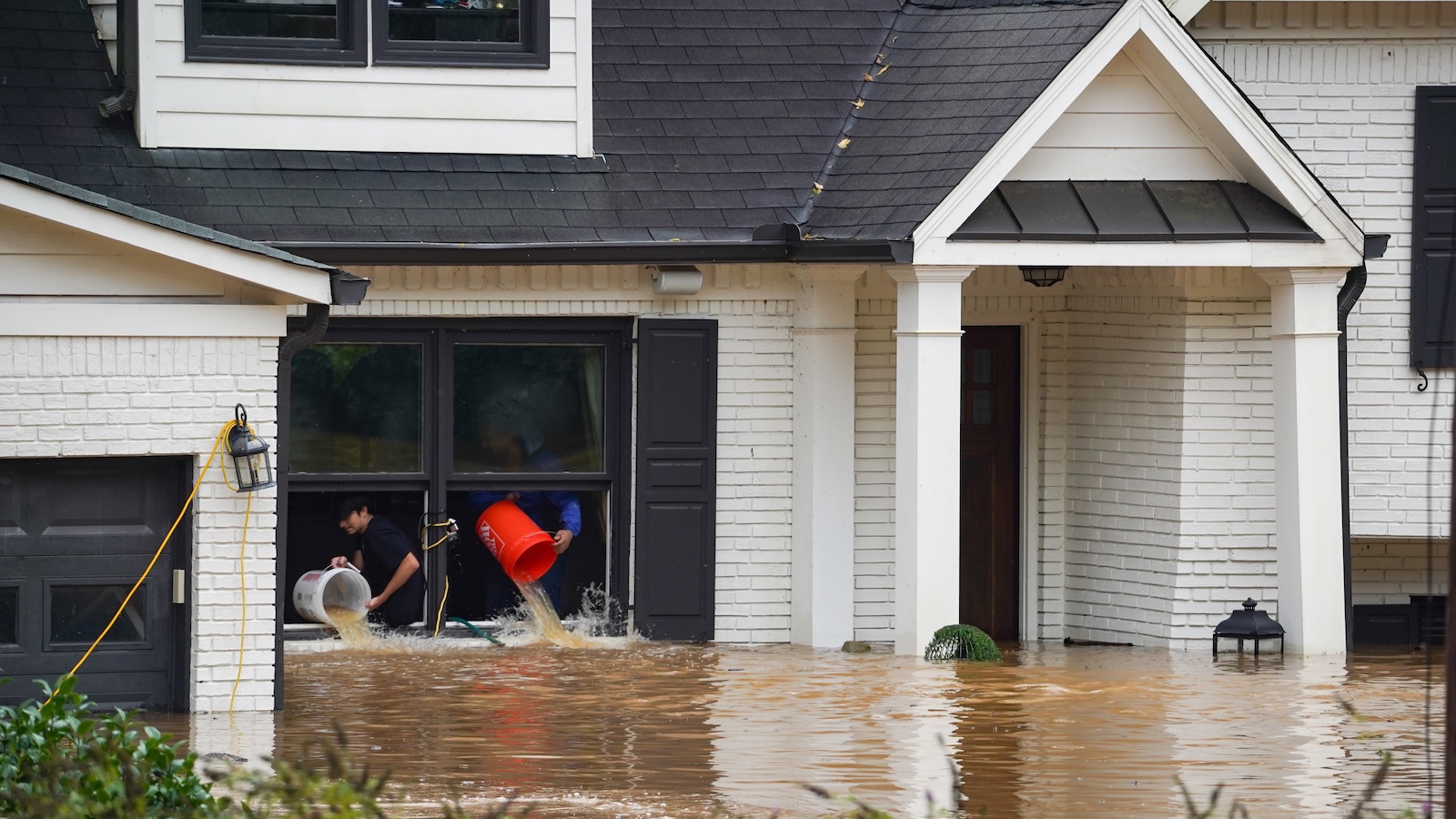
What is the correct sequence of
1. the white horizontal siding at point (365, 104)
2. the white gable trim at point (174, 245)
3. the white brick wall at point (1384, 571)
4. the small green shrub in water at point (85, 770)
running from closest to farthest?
1. the small green shrub in water at point (85, 770)
2. the white gable trim at point (174, 245)
3. the white horizontal siding at point (365, 104)
4. the white brick wall at point (1384, 571)

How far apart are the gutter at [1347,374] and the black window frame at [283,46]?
627 cm

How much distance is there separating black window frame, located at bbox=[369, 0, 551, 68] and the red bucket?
2.80 m

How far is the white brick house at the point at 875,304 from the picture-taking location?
13.0 metres

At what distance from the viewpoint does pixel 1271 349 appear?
1387 cm

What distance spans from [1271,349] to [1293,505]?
41.7 inches

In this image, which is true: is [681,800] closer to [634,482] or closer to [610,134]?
[634,482]

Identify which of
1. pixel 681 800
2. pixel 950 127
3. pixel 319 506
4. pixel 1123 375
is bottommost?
pixel 681 800

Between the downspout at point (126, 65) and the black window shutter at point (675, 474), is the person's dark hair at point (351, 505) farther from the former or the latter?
the downspout at point (126, 65)

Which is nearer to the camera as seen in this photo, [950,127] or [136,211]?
[136,211]

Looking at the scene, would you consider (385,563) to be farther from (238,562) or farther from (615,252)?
(238,562)

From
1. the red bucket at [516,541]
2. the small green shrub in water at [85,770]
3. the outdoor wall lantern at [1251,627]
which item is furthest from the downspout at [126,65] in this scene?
the outdoor wall lantern at [1251,627]

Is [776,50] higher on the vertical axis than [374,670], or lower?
higher

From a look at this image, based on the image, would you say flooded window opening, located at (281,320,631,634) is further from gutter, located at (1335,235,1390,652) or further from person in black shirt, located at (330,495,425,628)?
gutter, located at (1335,235,1390,652)

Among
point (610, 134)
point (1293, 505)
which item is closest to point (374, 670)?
point (610, 134)
